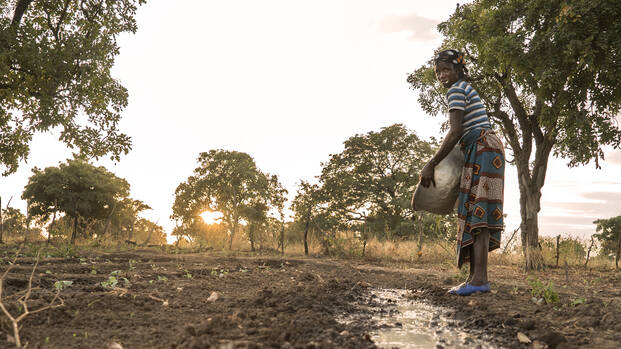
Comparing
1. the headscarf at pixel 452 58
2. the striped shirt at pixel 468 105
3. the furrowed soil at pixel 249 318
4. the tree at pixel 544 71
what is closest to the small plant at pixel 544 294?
the furrowed soil at pixel 249 318

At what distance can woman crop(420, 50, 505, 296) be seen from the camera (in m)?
3.94

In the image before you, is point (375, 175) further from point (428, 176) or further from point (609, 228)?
point (428, 176)

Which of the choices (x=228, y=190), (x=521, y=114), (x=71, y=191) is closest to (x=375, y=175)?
(x=228, y=190)

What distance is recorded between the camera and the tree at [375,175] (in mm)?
25156

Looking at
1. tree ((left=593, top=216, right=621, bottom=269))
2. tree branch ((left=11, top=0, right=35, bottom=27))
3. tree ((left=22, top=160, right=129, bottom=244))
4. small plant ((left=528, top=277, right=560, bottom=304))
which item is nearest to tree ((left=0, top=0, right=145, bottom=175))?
tree branch ((left=11, top=0, right=35, bottom=27))

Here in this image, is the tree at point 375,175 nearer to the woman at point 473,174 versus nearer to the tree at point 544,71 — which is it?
the tree at point 544,71

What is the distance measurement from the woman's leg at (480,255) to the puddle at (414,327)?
0.62 metres

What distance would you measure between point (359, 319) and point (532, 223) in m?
10.4

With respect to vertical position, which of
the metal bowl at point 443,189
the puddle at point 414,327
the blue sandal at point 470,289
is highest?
the metal bowl at point 443,189

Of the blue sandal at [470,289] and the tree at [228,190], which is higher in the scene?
the tree at [228,190]

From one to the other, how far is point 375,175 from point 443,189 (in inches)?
875

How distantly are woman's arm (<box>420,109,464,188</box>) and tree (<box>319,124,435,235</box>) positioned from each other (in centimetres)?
2060

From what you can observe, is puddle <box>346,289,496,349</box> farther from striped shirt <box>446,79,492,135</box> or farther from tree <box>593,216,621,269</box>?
tree <box>593,216,621,269</box>

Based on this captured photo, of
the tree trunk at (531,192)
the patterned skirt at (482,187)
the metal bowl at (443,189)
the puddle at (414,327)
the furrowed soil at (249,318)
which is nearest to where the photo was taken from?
the furrowed soil at (249,318)
